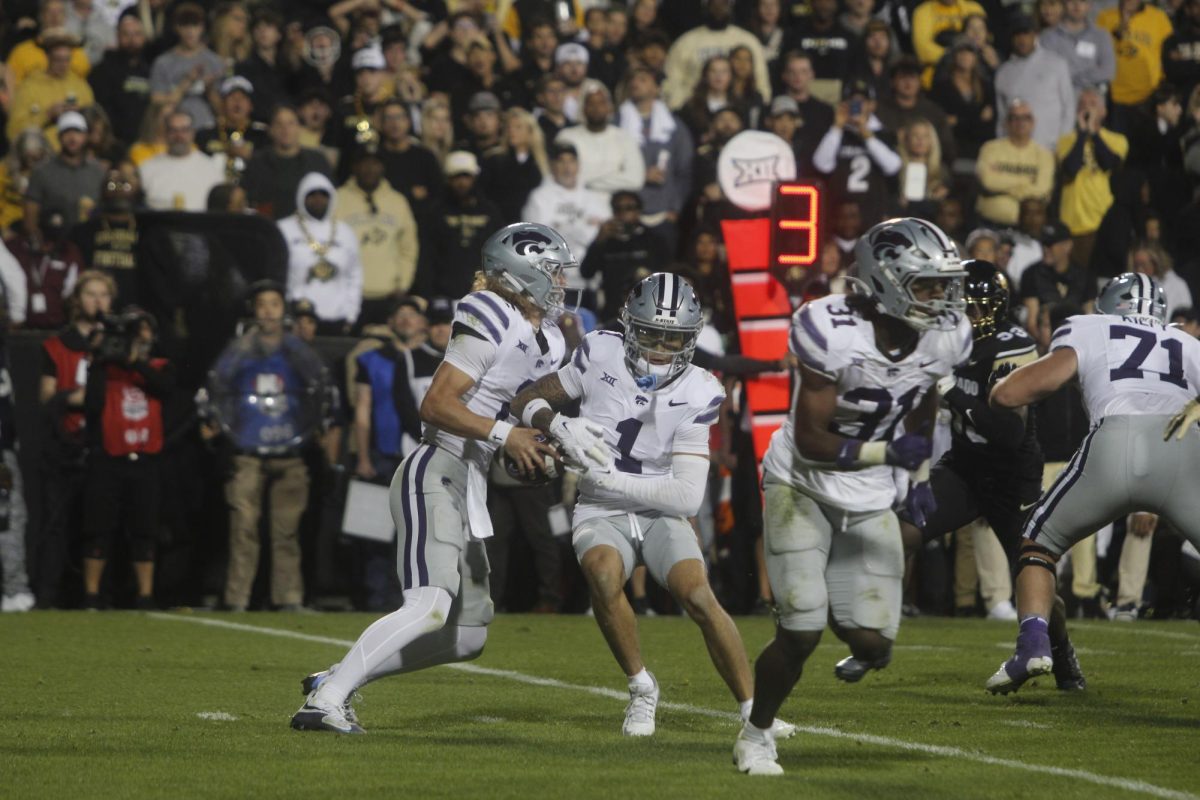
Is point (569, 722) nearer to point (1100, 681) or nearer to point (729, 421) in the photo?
point (1100, 681)

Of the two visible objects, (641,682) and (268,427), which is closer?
(641,682)

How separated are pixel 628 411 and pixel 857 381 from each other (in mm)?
1240

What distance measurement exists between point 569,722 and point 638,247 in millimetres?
6423

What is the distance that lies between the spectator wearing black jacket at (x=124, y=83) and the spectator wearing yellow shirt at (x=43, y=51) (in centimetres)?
14

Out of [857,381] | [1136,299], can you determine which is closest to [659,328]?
[857,381]

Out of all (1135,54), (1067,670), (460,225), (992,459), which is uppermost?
(1135,54)

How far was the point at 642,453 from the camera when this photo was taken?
6.73 meters

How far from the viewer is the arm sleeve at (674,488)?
655 cm

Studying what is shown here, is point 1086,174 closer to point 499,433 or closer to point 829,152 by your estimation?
point 829,152

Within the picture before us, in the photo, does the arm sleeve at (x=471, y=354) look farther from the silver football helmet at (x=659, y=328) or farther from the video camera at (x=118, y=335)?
the video camera at (x=118, y=335)

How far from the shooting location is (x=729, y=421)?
12578 mm

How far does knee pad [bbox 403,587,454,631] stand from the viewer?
626cm

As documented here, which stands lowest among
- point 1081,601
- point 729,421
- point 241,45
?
point 1081,601

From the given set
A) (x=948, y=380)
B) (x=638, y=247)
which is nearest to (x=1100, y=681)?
(x=948, y=380)
